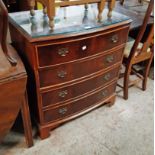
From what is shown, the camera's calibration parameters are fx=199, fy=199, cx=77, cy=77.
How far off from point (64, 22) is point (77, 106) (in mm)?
770

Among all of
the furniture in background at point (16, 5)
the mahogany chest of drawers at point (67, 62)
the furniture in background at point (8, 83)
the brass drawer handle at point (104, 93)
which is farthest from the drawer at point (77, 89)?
the furniture in background at point (16, 5)

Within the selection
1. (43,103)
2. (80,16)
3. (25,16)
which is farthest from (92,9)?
(43,103)

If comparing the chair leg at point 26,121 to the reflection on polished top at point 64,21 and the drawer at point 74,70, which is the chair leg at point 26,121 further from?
the reflection on polished top at point 64,21

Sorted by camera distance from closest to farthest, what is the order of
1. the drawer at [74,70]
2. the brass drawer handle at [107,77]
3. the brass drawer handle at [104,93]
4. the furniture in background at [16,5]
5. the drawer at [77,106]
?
1. the drawer at [74,70]
2. the drawer at [77,106]
3. the brass drawer handle at [107,77]
4. the brass drawer handle at [104,93]
5. the furniture in background at [16,5]

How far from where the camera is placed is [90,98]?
1904 millimetres

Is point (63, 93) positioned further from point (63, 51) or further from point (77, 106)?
point (63, 51)

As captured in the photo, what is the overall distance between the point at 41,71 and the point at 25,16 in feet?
1.70

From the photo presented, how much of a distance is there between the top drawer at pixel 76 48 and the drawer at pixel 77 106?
18.5 inches

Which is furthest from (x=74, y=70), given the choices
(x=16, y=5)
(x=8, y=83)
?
(x=16, y=5)

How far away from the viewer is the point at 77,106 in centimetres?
185

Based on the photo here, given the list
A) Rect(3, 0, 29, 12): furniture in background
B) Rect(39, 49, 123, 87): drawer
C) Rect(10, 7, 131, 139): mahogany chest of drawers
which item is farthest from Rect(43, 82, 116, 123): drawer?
Rect(3, 0, 29, 12): furniture in background

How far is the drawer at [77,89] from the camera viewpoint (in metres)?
1.60

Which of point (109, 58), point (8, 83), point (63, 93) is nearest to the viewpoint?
point (8, 83)

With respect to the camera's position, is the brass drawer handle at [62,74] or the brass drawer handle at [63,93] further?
the brass drawer handle at [63,93]
